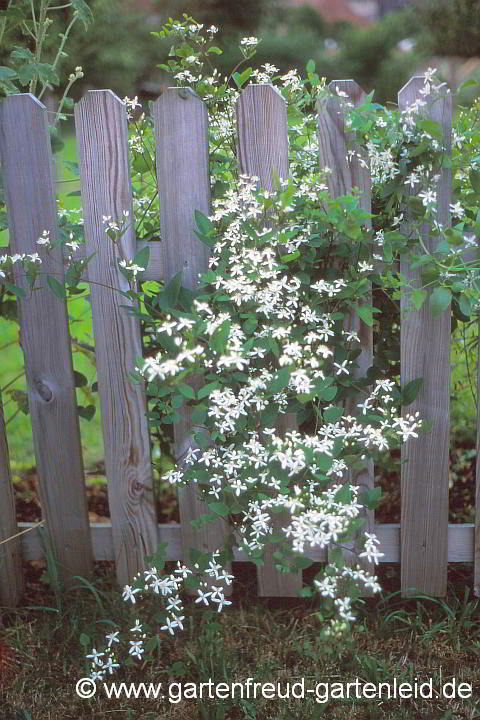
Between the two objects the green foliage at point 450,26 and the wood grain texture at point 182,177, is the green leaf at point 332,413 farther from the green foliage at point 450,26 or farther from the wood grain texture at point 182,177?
the green foliage at point 450,26

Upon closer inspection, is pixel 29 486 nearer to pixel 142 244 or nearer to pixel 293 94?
pixel 142 244

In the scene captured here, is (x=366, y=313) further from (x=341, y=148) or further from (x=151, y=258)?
(x=151, y=258)

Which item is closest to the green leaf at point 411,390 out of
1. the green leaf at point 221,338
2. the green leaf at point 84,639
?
the green leaf at point 221,338

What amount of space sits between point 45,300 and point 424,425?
3.53 ft

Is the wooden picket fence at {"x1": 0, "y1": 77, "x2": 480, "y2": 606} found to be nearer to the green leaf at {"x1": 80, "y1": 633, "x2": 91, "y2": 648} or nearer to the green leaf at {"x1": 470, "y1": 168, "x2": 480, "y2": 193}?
the green leaf at {"x1": 470, "y1": 168, "x2": 480, "y2": 193}

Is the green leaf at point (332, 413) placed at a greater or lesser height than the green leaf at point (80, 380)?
lesser

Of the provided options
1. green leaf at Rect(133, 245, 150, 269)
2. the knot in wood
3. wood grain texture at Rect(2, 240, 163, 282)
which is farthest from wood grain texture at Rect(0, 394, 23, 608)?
green leaf at Rect(133, 245, 150, 269)

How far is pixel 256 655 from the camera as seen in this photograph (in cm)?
197

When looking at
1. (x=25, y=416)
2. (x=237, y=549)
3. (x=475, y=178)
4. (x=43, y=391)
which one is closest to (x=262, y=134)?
(x=475, y=178)

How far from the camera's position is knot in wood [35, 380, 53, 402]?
2.08 metres

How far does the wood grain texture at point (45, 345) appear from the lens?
1.91 m

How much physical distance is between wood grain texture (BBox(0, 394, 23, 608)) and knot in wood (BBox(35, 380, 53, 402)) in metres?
0.14

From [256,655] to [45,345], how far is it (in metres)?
1.03

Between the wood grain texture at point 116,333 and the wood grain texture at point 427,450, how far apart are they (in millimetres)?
728
